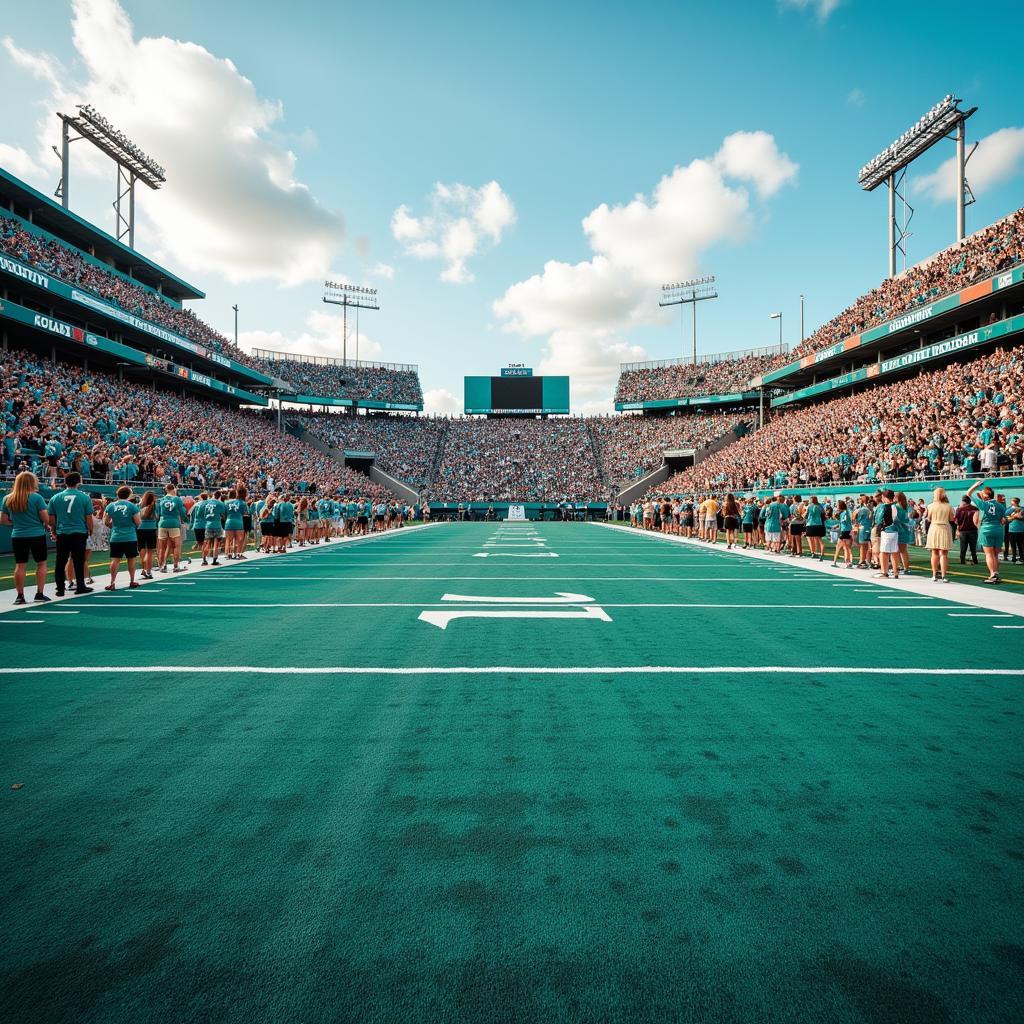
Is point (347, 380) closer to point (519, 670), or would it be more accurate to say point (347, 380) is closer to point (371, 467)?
point (371, 467)

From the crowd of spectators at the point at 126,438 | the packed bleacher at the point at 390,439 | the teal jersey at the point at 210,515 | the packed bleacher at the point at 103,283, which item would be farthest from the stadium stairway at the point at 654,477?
the teal jersey at the point at 210,515

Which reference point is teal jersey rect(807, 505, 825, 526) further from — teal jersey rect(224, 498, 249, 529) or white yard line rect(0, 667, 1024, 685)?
teal jersey rect(224, 498, 249, 529)

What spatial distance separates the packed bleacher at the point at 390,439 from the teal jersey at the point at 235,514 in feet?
145

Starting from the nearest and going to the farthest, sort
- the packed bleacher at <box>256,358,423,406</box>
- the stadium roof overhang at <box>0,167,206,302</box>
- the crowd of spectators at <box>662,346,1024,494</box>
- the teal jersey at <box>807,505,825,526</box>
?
the teal jersey at <box>807,505,825,526</box> < the crowd of spectators at <box>662,346,1024,494</box> < the stadium roof overhang at <box>0,167,206,302</box> < the packed bleacher at <box>256,358,423,406</box>

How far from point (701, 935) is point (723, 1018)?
32 cm

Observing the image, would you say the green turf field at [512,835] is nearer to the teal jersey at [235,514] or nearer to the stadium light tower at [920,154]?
the teal jersey at [235,514]

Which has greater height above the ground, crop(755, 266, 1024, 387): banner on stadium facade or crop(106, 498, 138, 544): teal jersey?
crop(755, 266, 1024, 387): banner on stadium facade

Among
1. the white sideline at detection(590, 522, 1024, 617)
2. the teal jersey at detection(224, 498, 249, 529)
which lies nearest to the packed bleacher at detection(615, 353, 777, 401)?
the white sideline at detection(590, 522, 1024, 617)

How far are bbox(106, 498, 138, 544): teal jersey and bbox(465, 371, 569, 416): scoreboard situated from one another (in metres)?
62.7

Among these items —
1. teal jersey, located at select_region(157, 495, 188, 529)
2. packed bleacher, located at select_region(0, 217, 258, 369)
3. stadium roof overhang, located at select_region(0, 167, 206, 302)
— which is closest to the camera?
teal jersey, located at select_region(157, 495, 188, 529)

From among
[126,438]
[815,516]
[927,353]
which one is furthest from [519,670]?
[927,353]

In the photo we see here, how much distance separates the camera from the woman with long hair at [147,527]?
34.5ft

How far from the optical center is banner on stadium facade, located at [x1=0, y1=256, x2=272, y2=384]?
27.6 m

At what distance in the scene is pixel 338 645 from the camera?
6.16 metres
